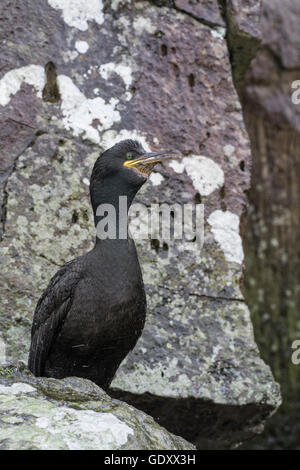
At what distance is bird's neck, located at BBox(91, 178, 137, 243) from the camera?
3814mm

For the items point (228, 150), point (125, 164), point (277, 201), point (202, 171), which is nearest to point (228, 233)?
point (202, 171)

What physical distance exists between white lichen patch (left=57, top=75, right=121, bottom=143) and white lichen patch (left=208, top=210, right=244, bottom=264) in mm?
871

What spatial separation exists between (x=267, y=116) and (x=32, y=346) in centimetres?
341

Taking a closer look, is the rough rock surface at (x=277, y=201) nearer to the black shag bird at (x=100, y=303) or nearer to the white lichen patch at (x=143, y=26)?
the white lichen patch at (x=143, y=26)

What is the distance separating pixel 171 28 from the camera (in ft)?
16.3

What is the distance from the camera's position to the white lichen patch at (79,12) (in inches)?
189

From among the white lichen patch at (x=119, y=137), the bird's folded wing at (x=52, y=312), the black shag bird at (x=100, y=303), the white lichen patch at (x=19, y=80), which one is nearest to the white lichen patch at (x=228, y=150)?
the white lichen patch at (x=119, y=137)

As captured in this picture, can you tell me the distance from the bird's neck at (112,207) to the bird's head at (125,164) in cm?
3

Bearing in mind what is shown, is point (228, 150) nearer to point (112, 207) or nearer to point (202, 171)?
point (202, 171)

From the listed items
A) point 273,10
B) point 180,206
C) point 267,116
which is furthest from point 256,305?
point 273,10

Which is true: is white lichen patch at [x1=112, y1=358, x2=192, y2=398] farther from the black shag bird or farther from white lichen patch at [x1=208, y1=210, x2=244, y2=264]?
white lichen patch at [x1=208, y1=210, x2=244, y2=264]

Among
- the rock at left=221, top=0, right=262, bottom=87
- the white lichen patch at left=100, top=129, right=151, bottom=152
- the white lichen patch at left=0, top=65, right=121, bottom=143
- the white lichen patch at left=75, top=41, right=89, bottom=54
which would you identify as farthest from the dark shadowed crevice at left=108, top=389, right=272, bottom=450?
the rock at left=221, top=0, right=262, bottom=87
